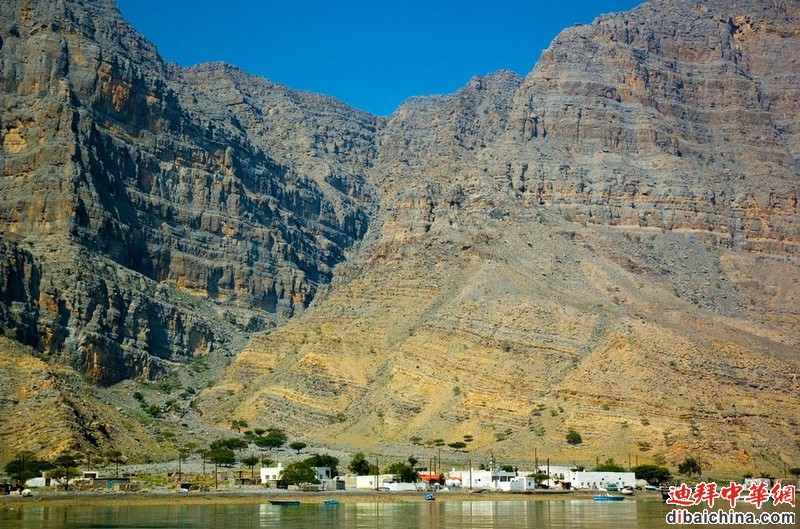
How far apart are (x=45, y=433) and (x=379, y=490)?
33.8 metres

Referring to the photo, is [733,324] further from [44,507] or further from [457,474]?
[44,507]

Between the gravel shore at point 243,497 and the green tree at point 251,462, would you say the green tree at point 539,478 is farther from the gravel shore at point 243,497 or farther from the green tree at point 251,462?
the green tree at point 251,462

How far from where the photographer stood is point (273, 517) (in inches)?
4178

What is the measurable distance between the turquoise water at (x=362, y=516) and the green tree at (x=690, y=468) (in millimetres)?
13753

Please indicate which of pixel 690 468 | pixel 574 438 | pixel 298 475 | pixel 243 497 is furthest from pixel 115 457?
pixel 690 468

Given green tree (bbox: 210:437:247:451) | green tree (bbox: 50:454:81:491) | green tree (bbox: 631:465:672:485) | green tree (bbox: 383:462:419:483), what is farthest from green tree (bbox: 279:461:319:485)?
green tree (bbox: 631:465:672:485)

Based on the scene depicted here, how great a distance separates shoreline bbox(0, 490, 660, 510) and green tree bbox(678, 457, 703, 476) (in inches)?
215

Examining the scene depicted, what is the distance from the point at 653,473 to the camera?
137750mm

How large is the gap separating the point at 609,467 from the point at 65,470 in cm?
5277

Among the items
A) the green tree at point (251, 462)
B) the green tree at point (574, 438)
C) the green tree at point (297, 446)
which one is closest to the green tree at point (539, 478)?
the green tree at point (574, 438)

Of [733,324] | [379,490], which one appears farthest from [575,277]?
[379,490]

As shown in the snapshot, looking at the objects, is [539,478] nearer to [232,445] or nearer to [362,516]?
[362,516]

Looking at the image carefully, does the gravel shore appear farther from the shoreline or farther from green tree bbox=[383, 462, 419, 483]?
green tree bbox=[383, 462, 419, 483]

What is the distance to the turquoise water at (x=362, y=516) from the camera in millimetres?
96625
